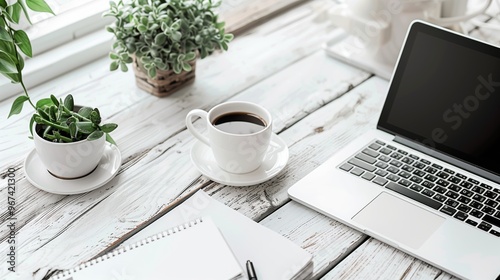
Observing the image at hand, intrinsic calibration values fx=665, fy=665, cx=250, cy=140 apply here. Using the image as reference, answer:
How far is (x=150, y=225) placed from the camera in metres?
0.97

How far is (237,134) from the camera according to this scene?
1.01 metres

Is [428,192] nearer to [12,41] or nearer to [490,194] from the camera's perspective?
[490,194]

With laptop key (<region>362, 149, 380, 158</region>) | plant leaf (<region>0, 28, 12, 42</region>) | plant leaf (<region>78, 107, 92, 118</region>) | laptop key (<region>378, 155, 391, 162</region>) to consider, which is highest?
plant leaf (<region>0, 28, 12, 42</region>)

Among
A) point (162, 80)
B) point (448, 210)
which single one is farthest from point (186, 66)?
point (448, 210)

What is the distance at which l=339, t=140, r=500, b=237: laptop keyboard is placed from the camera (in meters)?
0.98

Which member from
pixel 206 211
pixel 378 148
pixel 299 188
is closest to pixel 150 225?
pixel 206 211

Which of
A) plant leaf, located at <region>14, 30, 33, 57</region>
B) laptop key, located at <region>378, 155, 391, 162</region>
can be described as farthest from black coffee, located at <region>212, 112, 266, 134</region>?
plant leaf, located at <region>14, 30, 33, 57</region>

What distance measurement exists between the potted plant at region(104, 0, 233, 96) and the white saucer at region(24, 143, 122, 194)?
0.21 meters

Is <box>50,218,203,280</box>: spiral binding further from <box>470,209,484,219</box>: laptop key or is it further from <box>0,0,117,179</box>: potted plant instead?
<box>470,209,484,219</box>: laptop key

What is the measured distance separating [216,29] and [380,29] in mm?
330

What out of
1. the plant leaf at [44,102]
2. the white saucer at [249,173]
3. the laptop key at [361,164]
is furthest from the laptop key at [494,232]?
the plant leaf at [44,102]

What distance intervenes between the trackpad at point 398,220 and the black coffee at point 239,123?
210 mm

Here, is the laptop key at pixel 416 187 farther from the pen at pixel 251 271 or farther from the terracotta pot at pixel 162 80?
the terracotta pot at pixel 162 80

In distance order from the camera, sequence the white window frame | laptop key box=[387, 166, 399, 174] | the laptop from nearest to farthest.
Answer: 1. the laptop
2. laptop key box=[387, 166, 399, 174]
3. the white window frame
